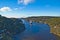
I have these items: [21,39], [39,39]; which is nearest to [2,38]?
[21,39]

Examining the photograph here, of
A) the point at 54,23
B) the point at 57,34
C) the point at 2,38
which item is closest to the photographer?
the point at 2,38

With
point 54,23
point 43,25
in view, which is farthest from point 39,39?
point 43,25

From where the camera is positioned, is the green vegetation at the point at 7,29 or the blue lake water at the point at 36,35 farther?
the blue lake water at the point at 36,35

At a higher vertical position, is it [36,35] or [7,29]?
[7,29]

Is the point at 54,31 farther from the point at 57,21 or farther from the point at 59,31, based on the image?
the point at 57,21

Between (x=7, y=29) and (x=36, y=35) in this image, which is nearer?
(x=7, y=29)

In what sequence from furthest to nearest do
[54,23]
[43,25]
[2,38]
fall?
[43,25], [54,23], [2,38]

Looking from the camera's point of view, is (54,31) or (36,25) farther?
(36,25)

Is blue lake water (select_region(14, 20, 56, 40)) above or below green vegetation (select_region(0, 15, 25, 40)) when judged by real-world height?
below

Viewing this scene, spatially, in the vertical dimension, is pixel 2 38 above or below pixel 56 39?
above

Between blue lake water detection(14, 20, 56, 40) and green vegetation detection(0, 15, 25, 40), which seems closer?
green vegetation detection(0, 15, 25, 40)

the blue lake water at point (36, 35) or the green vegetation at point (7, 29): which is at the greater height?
the green vegetation at point (7, 29)
